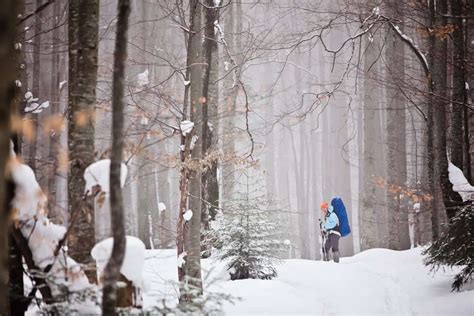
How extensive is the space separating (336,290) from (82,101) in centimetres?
576

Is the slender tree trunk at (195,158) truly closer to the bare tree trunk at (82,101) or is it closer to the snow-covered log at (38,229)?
the bare tree trunk at (82,101)

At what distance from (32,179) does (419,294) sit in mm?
6824

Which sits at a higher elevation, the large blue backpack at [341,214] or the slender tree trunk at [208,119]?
the slender tree trunk at [208,119]

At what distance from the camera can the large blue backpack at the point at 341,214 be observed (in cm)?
1360

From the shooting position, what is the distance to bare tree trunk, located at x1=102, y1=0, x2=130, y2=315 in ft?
10.4

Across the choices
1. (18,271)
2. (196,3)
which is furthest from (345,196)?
(18,271)

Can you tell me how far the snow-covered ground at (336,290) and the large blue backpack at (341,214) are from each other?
2.46 metres

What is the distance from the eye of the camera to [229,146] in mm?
14617

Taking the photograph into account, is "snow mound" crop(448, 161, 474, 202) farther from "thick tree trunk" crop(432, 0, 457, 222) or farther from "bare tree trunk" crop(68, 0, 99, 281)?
"bare tree trunk" crop(68, 0, 99, 281)

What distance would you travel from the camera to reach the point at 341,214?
13.8 meters

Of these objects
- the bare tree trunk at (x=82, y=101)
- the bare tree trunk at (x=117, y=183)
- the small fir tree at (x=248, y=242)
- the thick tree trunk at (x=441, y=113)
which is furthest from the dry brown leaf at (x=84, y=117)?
the thick tree trunk at (x=441, y=113)

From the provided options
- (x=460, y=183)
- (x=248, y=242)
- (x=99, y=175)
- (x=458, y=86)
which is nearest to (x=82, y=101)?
(x=99, y=175)

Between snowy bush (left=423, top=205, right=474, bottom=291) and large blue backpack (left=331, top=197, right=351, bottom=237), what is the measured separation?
232 inches

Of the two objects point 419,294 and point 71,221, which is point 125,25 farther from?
point 419,294
